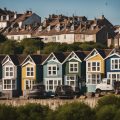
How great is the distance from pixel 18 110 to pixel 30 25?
6873cm

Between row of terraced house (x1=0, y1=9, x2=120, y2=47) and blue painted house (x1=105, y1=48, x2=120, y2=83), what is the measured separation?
3414 cm

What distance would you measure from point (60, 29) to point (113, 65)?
146 feet

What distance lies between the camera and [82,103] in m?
47.3

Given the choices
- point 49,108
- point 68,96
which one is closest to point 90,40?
point 68,96

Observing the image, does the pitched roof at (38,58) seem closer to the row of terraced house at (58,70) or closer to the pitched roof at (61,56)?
the row of terraced house at (58,70)

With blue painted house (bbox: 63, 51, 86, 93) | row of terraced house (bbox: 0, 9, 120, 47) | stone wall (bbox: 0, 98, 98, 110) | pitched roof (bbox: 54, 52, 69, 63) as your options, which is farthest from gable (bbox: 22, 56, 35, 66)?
row of terraced house (bbox: 0, 9, 120, 47)

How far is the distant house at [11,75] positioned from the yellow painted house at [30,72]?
46 centimetres

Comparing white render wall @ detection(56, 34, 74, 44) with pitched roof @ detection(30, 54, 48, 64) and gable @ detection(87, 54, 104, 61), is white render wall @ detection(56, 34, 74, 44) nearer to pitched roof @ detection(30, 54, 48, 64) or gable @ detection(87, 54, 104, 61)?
pitched roof @ detection(30, 54, 48, 64)

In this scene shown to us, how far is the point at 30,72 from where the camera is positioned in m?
67.6

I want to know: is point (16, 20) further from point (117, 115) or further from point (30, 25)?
point (117, 115)

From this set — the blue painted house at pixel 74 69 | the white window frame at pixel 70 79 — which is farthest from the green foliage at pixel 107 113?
the blue painted house at pixel 74 69

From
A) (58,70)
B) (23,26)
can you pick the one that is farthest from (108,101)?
(23,26)

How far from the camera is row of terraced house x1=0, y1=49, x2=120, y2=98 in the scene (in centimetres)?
6462

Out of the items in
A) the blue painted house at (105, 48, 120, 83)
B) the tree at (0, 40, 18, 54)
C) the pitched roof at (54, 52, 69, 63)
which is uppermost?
the tree at (0, 40, 18, 54)
